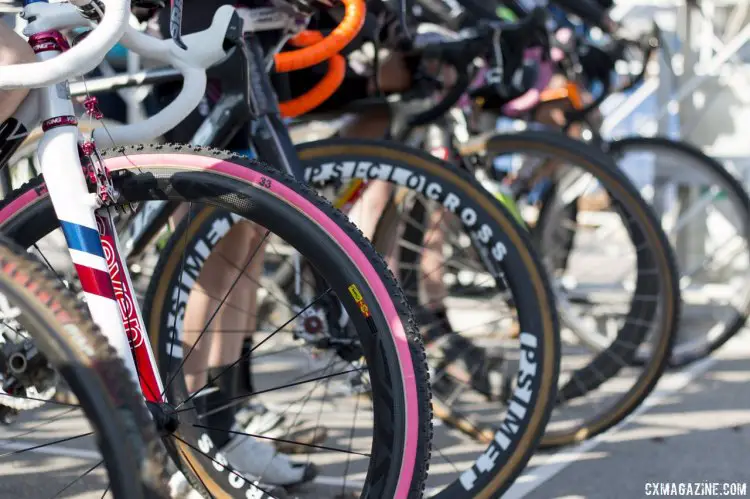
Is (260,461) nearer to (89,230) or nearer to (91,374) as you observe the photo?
(89,230)

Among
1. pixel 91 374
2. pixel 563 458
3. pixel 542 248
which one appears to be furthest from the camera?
pixel 542 248

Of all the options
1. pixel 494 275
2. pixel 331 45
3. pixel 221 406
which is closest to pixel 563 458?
pixel 494 275

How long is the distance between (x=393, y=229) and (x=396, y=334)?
5.49 ft

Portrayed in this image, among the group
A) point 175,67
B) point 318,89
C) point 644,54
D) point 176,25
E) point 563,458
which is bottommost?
point 563,458

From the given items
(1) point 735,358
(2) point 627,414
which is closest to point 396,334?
(2) point 627,414

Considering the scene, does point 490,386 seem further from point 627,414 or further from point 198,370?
point 198,370

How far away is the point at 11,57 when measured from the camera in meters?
1.67

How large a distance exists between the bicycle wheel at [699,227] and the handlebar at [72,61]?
11.0ft

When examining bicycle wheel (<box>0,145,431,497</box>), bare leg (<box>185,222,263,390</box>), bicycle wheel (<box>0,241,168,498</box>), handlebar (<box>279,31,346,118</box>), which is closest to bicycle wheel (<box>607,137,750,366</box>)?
handlebar (<box>279,31,346,118</box>)

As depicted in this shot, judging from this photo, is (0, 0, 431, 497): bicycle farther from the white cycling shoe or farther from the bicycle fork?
the white cycling shoe

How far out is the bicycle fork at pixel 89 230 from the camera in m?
1.59

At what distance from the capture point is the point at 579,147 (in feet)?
10.8

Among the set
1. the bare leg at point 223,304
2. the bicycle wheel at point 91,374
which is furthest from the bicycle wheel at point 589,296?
the bicycle wheel at point 91,374

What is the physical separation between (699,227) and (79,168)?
5172mm
